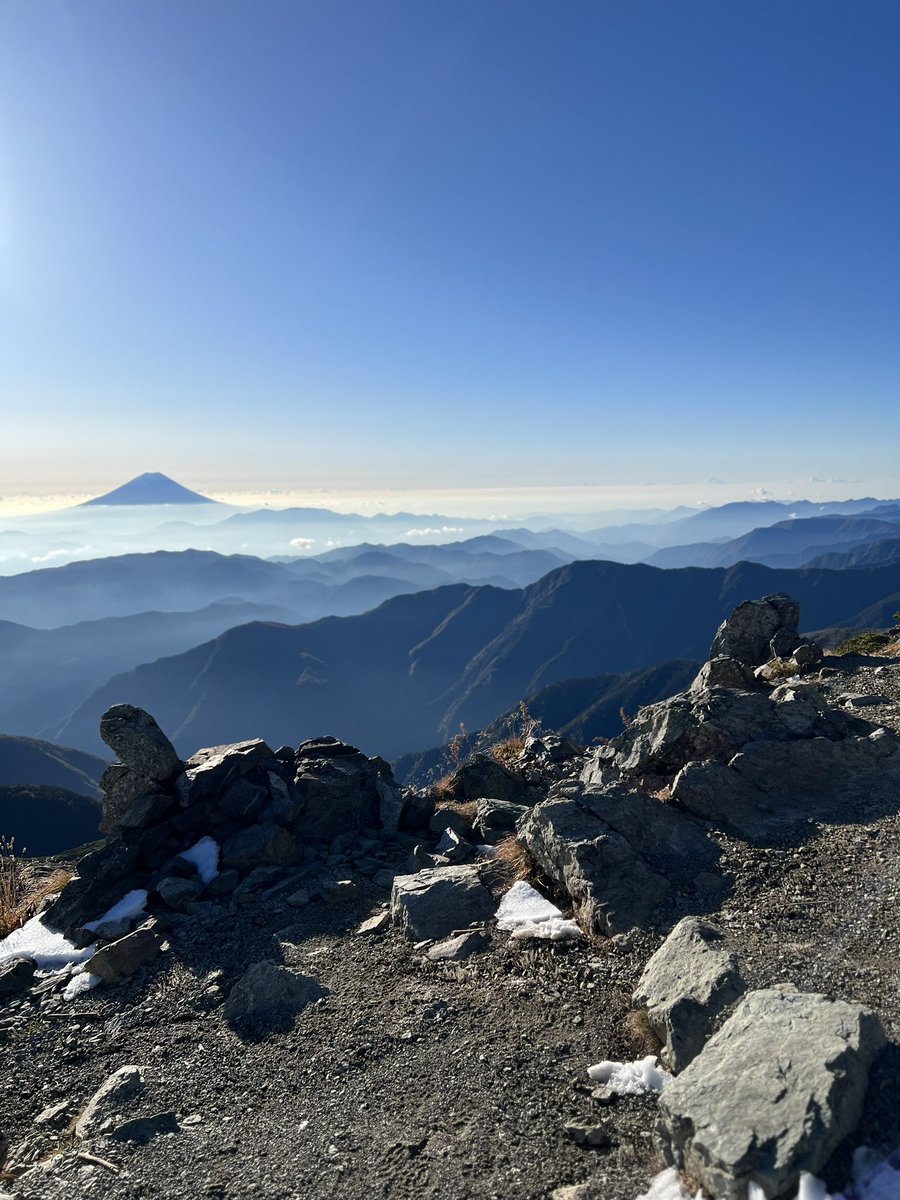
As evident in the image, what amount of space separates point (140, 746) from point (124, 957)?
15.2ft

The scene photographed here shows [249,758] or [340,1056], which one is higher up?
[249,758]

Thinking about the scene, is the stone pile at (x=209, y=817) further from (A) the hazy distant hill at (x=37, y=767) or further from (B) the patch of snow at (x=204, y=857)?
(A) the hazy distant hill at (x=37, y=767)

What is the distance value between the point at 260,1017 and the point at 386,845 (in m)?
5.33

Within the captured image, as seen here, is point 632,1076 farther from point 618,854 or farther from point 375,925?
point 375,925

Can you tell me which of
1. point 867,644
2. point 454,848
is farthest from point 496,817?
point 867,644

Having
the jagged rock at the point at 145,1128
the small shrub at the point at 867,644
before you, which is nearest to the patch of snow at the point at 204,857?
the jagged rock at the point at 145,1128

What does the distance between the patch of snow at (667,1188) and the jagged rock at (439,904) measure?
4.79 metres

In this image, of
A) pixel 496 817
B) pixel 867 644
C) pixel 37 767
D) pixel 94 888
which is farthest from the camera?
pixel 37 767

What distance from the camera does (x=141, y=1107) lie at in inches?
274

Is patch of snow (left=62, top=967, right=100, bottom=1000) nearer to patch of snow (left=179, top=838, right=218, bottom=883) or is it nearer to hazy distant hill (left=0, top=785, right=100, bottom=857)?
patch of snow (left=179, top=838, right=218, bottom=883)

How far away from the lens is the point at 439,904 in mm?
9750

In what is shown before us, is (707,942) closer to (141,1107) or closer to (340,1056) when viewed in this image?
(340,1056)

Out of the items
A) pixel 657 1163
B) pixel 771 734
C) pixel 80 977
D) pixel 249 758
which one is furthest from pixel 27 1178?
pixel 771 734

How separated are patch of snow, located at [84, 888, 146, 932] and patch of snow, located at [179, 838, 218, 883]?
38.7 inches
